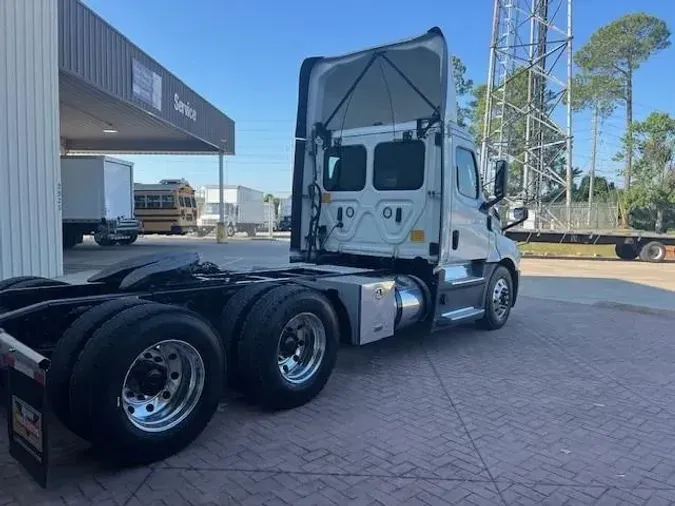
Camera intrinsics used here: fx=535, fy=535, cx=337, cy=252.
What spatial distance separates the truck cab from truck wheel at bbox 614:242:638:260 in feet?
59.4

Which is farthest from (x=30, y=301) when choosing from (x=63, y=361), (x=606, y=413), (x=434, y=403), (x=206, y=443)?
(x=606, y=413)

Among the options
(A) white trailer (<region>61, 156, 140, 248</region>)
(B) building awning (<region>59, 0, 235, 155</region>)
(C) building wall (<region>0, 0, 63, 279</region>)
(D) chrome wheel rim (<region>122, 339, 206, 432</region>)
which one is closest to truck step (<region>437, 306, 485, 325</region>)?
(D) chrome wheel rim (<region>122, 339, 206, 432</region>)

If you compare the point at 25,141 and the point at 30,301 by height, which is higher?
the point at 25,141

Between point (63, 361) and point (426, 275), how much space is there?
4.43 metres

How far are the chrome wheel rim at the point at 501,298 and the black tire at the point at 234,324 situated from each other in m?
4.37

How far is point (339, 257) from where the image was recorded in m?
7.57

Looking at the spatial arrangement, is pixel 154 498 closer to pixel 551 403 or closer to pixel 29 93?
pixel 551 403

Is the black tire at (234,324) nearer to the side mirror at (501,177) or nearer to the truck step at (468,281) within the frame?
the truck step at (468,281)

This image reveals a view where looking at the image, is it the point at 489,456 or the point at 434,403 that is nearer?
the point at 489,456

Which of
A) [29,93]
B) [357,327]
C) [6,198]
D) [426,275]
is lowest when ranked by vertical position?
[357,327]

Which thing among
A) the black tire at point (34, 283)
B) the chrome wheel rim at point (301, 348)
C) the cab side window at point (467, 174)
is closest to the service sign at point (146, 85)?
the cab side window at point (467, 174)

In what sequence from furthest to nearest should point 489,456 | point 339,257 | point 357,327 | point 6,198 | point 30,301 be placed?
point 6,198 < point 339,257 < point 357,327 < point 30,301 < point 489,456

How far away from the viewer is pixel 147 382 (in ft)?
12.0

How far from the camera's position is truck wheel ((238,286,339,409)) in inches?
170
